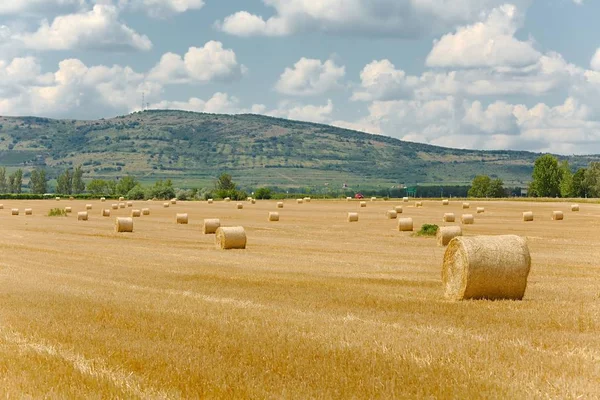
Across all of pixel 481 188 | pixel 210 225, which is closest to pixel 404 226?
pixel 210 225

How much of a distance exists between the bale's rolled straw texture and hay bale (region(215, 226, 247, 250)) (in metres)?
18.1

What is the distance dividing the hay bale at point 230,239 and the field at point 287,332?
651cm

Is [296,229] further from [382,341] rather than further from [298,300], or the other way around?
[382,341]

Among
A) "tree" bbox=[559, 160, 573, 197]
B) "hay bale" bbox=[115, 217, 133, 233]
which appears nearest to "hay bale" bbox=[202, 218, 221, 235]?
"hay bale" bbox=[115, 217, 133, 233]

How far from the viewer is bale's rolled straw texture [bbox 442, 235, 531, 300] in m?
18.4

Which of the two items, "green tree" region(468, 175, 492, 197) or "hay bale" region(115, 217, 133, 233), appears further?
"green tree" region(468, 175, 492, 197)

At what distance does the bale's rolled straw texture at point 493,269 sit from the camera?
18.4 meters

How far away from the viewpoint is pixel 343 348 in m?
13.1

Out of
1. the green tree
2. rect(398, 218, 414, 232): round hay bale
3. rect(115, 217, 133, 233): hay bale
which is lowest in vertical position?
rect(115, 217, 133, 233): hay bale

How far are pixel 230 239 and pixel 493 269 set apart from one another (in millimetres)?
18923

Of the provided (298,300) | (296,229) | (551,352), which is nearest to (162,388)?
(551,352)

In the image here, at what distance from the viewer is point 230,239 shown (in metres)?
36.0

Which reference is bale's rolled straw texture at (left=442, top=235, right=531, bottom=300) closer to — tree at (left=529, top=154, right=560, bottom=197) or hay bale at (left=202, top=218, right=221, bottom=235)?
hay bale at (left=202, top=218, right=221, bottom=235)

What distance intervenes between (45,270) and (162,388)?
1695 centimetres
